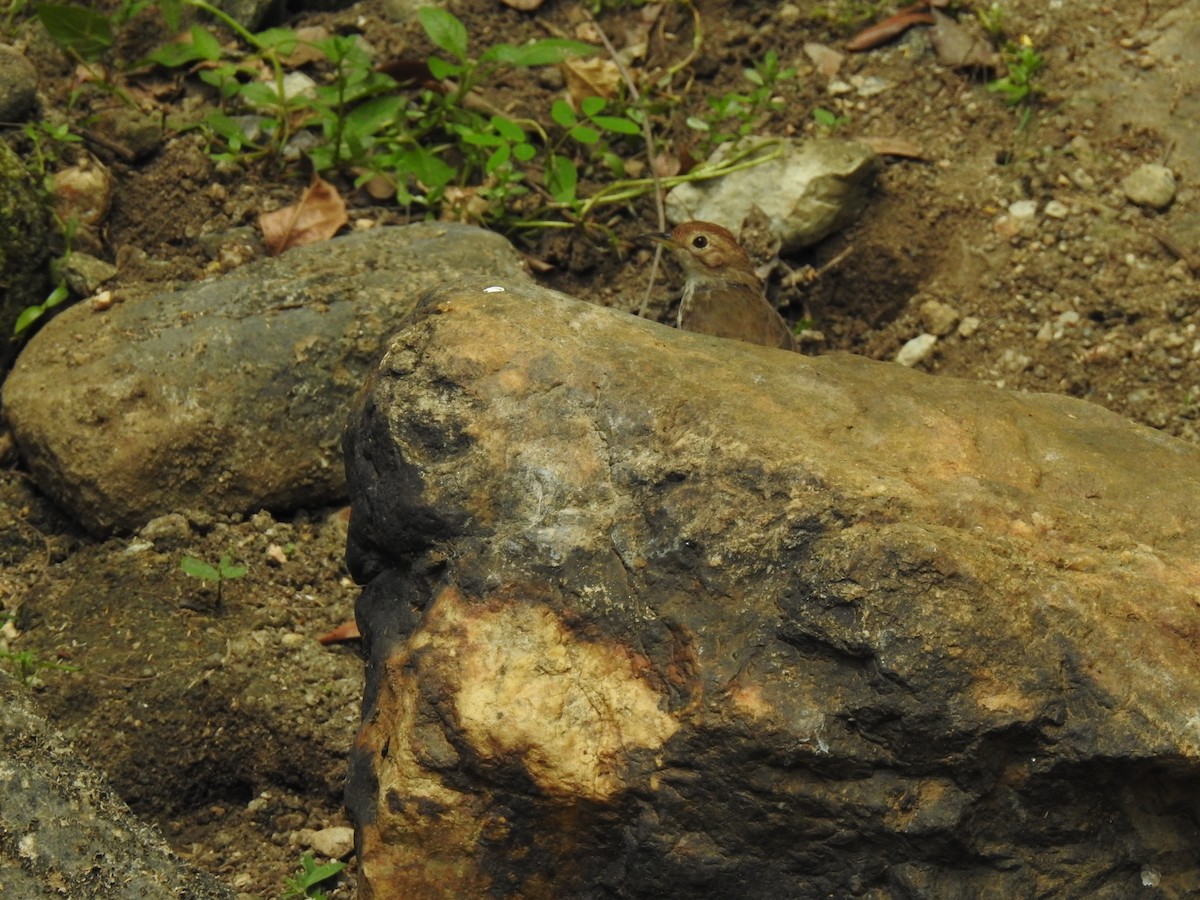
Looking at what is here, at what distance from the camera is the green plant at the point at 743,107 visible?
621 centimetres

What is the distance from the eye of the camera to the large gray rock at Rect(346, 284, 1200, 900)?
320 cm

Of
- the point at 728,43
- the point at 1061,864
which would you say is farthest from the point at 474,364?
the point at 728,43

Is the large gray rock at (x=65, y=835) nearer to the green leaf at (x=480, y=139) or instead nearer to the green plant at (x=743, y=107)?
the green leaf at (x=480, y=139)

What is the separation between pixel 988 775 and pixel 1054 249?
3.22 meters

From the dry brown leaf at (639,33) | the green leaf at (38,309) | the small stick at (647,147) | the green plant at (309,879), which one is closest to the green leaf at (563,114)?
the small stick at (647,147)

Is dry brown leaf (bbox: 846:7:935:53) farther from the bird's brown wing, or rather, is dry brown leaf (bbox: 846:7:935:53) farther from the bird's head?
the bird's brown wing

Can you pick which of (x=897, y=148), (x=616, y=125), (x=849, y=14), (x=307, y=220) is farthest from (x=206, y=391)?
(x=849, y=14)

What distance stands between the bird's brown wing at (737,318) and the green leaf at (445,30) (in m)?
1.41

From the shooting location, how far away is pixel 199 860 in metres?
4.05

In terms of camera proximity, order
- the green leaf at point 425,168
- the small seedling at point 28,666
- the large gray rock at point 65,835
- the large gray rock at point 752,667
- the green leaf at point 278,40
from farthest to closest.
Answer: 1. the green leaf at point 278,40
2. the green leaf at point 425,168
3. the small seedling at point 28,666
4. the large gray rock at point 65,835
5. the large gray rock at point 752,667

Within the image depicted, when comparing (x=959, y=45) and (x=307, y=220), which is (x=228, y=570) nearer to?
(x=307, y=220)

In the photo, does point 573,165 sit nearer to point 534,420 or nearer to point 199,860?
point 534,420

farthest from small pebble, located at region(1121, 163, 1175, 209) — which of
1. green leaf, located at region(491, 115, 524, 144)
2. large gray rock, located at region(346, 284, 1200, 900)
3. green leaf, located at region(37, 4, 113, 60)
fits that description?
green leaf, located at region(37, 4, 113, 60)

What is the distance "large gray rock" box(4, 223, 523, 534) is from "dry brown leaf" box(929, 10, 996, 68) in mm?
2810
